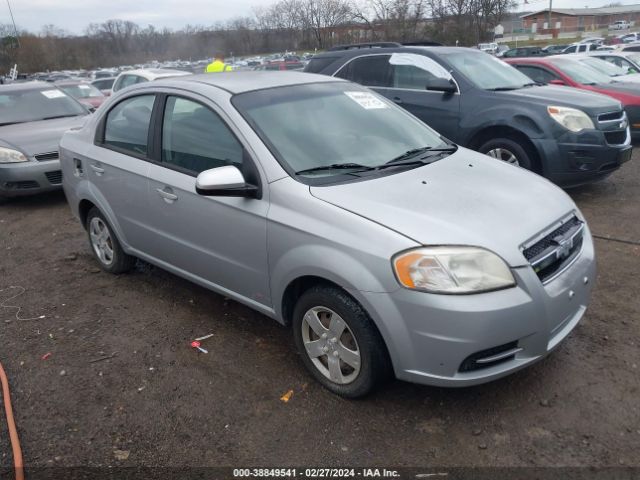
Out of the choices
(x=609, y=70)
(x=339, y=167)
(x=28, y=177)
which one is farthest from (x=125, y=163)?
(x=609, y=70)

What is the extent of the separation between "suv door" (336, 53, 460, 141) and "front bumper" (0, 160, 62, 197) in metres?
4.18

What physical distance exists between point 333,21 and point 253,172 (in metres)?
34.6

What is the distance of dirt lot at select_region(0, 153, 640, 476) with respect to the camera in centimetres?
261

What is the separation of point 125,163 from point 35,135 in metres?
4.28

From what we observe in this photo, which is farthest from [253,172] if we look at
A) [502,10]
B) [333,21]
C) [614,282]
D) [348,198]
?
[502,10]

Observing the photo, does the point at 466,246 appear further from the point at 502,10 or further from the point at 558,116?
the point at 502,10

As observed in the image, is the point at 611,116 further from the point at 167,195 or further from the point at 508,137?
the point at 167,195

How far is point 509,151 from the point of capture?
6.27 metres

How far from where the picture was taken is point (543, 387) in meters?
2.97

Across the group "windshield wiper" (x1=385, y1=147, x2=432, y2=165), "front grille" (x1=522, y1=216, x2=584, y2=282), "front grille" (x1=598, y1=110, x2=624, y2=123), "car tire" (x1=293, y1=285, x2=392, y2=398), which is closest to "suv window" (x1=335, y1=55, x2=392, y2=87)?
"front grille" (x1=598, y1=110, x2=624, y2=123)

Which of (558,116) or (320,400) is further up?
(558,116)

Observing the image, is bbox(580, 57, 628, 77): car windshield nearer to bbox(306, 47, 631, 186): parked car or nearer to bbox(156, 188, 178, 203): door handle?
bbox(306, 47, 631, 186): parked car

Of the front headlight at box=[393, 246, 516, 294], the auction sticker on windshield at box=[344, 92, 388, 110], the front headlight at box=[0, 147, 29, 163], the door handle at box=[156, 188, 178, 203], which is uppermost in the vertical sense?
the auction sticker on windshield at box=[344, 92, 388, 110]

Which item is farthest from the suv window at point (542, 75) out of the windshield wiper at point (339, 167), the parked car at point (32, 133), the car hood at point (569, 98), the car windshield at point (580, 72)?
the parked car at point (32, 133)
